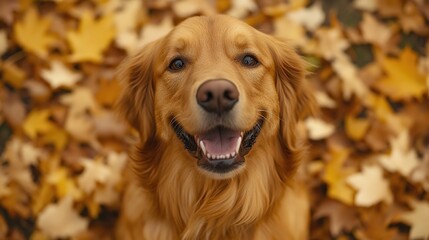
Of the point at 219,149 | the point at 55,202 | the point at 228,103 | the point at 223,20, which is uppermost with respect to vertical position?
the point at 223,20

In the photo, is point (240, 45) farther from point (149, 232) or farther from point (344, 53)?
point (344, 53)

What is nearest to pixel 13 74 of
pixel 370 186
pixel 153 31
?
pixel 153 31

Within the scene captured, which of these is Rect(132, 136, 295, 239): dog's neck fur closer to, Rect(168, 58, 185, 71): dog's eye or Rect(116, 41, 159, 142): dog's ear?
Rect(116, 41, 159, 142): dog's ear

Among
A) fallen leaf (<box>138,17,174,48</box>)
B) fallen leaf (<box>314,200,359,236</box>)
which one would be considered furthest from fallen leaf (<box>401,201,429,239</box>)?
fallen leaf (<box>138,17,174,48</box>)

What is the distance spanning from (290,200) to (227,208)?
47cm

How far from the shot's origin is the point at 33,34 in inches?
177

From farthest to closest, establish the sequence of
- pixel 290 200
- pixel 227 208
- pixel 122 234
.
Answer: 1. pixel 122 234
2. pixel 290 200
3. pixel 227 208

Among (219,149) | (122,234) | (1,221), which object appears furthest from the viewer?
(1,221)

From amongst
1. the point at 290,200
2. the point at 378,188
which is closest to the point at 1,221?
the point at 290,200

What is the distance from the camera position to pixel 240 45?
3146mm

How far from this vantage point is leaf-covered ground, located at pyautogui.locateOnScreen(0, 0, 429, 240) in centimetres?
404

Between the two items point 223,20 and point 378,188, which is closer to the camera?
point 223,20

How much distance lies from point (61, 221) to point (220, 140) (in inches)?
64.0

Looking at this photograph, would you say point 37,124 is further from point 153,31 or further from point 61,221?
point 153,31
